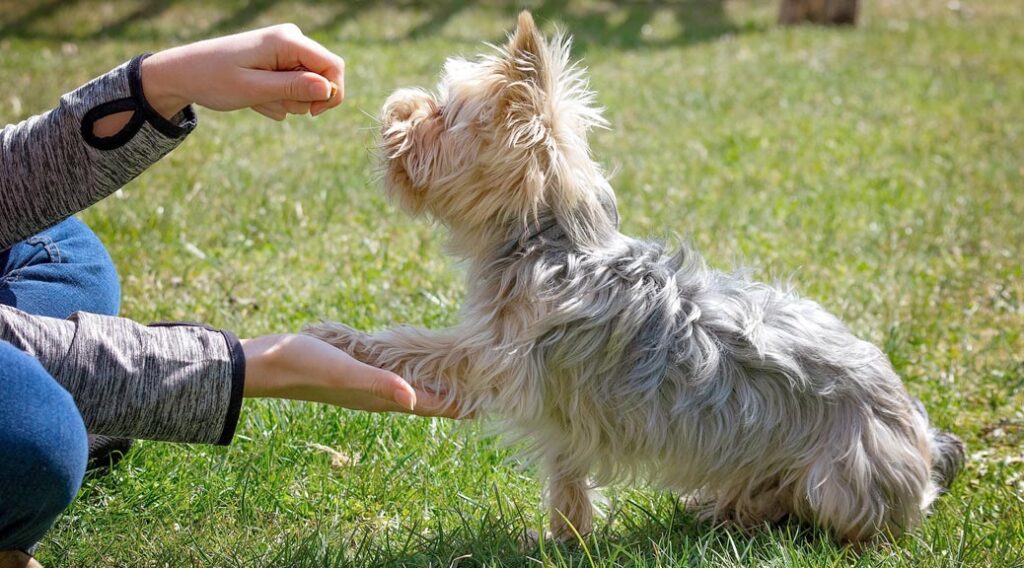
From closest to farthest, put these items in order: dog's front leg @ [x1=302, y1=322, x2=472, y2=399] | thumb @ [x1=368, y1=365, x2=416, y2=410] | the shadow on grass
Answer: thumb @ [x1=368, y1=365, x2=416, y2=410]
dog's front leg @ [x1=302, y1=322, x2=472, y2=399]
the shadow on grass

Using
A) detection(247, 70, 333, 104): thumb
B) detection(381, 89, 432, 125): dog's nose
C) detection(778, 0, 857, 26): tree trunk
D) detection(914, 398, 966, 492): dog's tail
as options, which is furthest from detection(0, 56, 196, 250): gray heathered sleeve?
detection(778, 0, 857, 26): tree trunk

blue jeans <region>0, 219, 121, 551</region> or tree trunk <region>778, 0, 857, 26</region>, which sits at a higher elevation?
tree trunk <region>778, 0, 857, 26</region>

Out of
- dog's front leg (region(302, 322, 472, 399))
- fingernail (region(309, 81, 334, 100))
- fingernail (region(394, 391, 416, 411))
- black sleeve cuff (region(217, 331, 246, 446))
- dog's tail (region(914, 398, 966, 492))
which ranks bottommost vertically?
dog's tail (region(914, 398, 966, 492))

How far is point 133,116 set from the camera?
2715 mm

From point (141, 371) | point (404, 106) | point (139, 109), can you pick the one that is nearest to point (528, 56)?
point (404, 106)

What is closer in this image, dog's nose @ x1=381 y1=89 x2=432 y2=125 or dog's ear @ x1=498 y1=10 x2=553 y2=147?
dog's ear @ x1=498 y1=10 x2=553 y2=147

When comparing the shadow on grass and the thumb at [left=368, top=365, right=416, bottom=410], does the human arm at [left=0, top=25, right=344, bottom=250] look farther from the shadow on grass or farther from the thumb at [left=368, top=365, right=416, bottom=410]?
the shadow on grass

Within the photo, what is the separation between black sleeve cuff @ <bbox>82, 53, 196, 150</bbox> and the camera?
2680mm

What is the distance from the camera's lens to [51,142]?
9.12 feet

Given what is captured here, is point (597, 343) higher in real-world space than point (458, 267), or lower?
lower

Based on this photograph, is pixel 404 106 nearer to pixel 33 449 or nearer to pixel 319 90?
pixel 319 90

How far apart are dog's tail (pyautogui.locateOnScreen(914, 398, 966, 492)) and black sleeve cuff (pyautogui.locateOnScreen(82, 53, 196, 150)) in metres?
2.48

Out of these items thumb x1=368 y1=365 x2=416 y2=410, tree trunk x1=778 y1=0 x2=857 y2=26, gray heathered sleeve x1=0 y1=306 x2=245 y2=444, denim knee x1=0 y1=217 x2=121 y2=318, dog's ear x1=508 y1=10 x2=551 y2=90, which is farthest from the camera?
tree trunk x1=778 y1=0 x2=857 y2=26

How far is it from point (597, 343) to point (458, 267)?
0.59 meters
